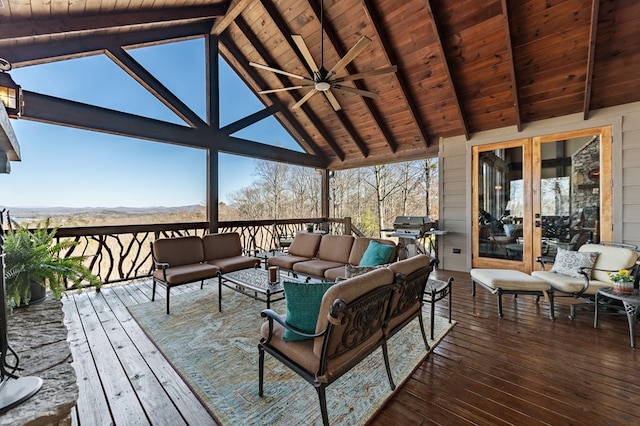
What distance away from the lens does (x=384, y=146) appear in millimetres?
6645

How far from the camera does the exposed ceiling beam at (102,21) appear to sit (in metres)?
3.12

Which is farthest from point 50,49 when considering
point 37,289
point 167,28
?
point 37,289

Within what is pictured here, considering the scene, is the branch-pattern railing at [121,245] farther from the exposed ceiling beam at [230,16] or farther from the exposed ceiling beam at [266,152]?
the exposed ceiling beam at [230,16]

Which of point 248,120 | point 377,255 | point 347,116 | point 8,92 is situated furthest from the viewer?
point 347,116

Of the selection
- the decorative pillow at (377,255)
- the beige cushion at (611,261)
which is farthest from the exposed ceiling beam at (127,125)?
the beige cushion at (611,261)

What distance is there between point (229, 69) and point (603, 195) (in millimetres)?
7364

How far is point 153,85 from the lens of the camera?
4844mm

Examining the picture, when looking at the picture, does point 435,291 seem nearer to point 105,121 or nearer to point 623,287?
point 623,287

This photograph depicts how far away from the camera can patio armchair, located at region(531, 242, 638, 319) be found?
310 centimetres

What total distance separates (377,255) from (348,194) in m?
7.15

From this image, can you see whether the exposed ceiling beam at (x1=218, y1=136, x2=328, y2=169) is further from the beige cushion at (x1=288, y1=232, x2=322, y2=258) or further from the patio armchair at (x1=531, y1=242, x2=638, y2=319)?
the patio armchair at (x1=531, y1=242, x2=638, y2=319)

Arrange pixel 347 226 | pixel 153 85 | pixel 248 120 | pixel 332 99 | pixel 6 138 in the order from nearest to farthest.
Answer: pixel 6 138 → pixel 332 99 → pixel 153 85 → pixel 248 120 → pixel 347 226

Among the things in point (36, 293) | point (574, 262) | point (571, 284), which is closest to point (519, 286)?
point (571, 284)

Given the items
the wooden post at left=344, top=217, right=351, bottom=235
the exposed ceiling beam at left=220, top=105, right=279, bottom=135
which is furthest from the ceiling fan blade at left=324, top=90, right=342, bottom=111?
the wooden post at left=344, top=217, right=351, bottom=235
